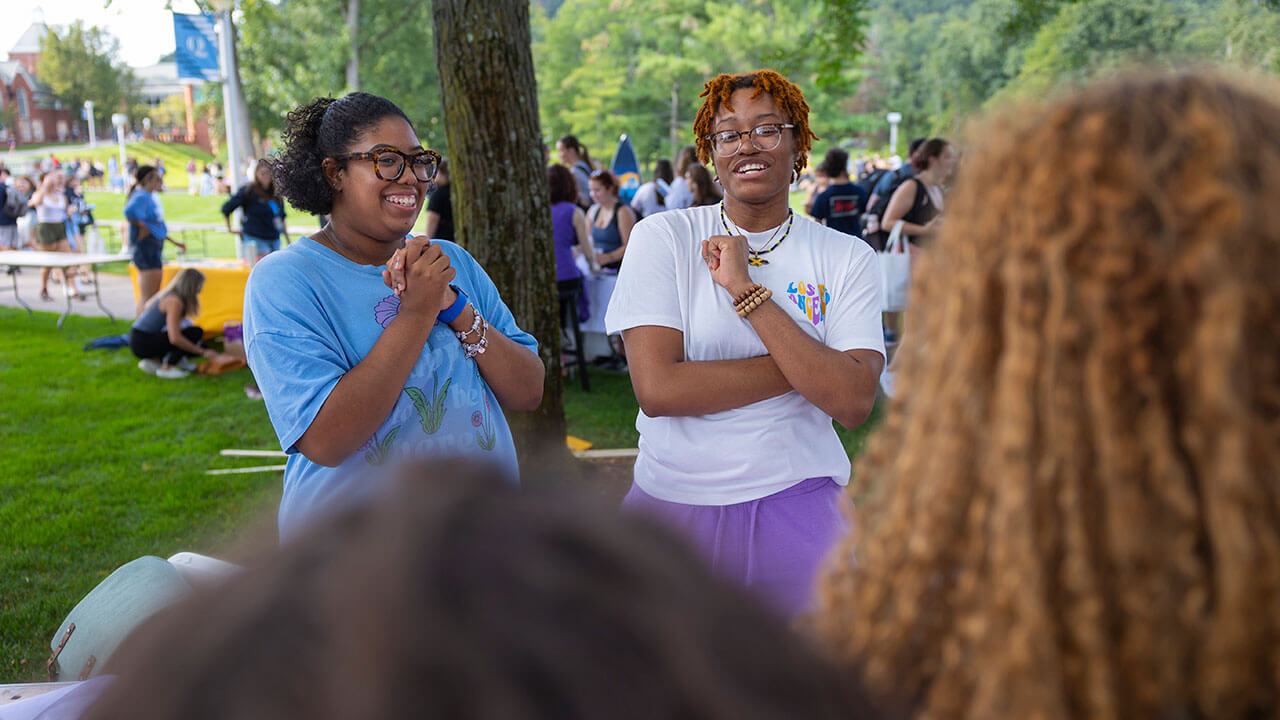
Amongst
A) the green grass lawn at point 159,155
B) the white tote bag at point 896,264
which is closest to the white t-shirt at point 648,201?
the white tote bag at point 896,264

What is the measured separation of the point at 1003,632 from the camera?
660mm

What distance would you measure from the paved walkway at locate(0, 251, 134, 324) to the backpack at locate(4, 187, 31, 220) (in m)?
1.22

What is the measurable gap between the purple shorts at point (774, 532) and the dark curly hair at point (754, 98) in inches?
44.7

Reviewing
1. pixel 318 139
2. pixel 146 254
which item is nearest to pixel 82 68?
pixel 146 254

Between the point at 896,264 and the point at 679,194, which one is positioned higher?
the point at 679,194

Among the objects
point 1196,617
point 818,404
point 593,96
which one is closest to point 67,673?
point 818,404

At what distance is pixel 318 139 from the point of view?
2.55 m

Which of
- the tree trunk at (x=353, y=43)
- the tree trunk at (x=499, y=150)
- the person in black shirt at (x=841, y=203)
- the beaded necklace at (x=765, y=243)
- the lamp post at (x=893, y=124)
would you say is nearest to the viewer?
the beaded necklace at (x=765, y=243)

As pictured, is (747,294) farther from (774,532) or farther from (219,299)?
→ (219,299)

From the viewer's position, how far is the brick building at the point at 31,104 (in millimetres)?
84875

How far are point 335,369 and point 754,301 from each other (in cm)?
112

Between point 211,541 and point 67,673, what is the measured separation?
2.53m

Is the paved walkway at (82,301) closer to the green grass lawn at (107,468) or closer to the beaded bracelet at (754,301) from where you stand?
the green grass lawn at (107,468)

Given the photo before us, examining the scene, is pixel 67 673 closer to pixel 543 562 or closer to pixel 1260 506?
pixel 543 562
